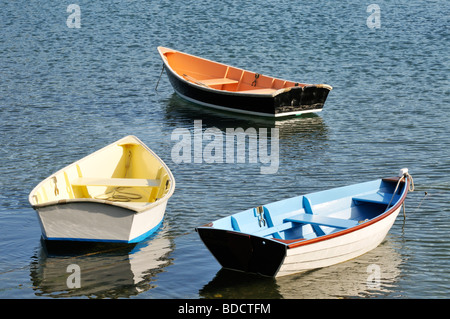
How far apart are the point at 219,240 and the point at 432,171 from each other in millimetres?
7337

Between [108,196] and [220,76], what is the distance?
11081 mm

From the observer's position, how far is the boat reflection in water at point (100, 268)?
11258 millimetres

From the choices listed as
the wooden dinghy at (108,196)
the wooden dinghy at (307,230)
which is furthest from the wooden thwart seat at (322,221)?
the wooden dinghy at (108,196)

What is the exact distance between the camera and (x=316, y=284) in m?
11.4

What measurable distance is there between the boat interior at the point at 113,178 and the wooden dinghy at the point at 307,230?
2.37m

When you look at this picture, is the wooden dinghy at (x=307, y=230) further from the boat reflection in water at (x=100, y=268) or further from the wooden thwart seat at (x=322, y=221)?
the boat reflection in water at (x=100, y=268)

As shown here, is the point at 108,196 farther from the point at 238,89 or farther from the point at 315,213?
the point at 238,89

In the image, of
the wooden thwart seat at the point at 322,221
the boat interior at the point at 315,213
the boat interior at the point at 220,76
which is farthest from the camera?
the boat interior at the point at 220,76

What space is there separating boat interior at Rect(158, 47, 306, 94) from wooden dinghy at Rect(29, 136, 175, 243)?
25.7ft

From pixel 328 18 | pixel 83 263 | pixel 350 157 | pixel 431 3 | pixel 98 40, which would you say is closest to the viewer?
pixel 83 263

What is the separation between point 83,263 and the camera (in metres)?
12.1

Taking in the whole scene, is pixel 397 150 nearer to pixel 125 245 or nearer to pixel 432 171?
pixel 432 171

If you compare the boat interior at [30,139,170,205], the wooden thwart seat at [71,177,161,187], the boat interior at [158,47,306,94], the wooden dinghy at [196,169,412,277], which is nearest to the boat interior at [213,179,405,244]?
the wooden dinghy at [196,169,412,277]

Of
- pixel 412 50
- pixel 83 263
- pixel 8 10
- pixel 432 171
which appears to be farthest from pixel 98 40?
pixel 83 263
